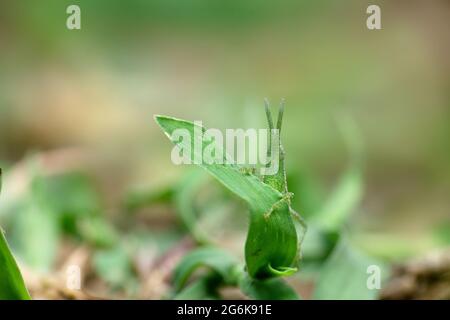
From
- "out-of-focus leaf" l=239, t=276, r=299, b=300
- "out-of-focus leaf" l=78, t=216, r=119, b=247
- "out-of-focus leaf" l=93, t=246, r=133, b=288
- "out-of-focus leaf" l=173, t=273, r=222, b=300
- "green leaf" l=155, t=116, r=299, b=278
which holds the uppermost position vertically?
"green leaf" l=155, t=116, r=299, b=278

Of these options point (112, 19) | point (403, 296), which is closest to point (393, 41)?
point (112, 19)

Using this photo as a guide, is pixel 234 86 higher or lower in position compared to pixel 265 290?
higher

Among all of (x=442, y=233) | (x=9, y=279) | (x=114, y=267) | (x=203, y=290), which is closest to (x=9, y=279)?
(x=9, y=279)

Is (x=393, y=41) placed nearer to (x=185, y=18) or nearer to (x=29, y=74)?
(x=185, y=18)

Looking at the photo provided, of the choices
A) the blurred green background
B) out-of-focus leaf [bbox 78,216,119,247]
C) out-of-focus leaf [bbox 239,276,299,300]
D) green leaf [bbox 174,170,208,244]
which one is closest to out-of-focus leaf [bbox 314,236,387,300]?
out-of-focus leaf [bbox 239,276,299,300]

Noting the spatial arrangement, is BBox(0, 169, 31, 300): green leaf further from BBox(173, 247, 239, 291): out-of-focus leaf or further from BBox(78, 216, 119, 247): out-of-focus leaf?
BBox(78, 216, 119, 247): out-of-focus leaf

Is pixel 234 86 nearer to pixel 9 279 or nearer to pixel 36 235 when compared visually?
pixel 36 235
